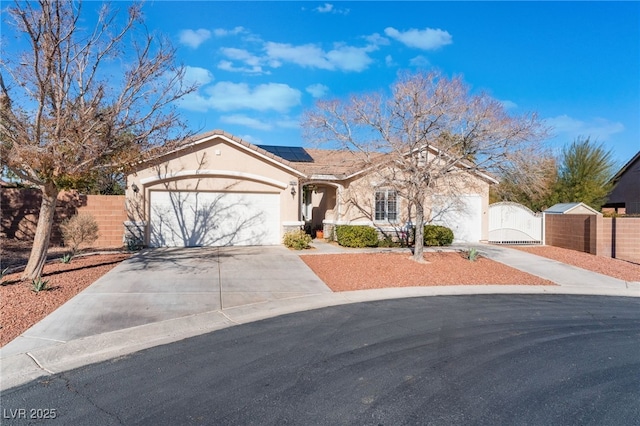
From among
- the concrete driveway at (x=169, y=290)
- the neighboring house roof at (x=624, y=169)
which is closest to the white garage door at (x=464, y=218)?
the concrete driveway at (x=169, y=290)

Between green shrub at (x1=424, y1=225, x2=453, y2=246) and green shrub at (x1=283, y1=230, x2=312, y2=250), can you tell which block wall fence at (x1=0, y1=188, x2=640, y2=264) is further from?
green shrub at (x1=283, y1=230, x2=312, y2=250)

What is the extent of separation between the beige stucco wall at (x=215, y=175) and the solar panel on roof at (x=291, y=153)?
4.18m

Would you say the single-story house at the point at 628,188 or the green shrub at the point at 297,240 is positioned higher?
the single-story house at the point at 628,188

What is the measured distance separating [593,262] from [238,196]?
13296mm

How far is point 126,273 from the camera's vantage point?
34.2ft

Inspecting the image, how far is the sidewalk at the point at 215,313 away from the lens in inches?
203

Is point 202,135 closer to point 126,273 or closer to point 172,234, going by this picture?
point 172,234

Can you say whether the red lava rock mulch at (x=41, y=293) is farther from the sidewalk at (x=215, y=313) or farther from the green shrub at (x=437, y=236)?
the green shrub at (x=437, y=236)

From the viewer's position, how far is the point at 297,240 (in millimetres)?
15594

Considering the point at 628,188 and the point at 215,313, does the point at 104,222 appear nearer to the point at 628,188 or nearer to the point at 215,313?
the point at 215,313

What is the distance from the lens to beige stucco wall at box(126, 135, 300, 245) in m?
15.3

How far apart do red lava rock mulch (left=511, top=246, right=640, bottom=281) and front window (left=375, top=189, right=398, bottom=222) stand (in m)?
5.38

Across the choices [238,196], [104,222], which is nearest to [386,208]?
[238,196]

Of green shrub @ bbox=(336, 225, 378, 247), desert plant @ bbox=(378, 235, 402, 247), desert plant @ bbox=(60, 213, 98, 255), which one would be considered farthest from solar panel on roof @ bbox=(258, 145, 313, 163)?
desert plant @ bbox=(60, 213, 98, 255)
